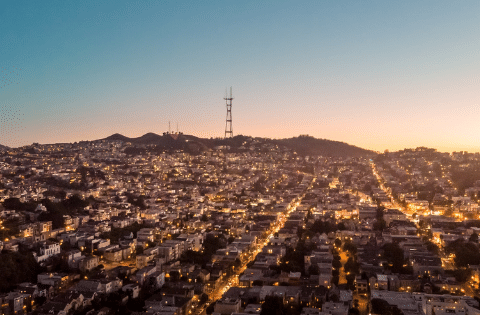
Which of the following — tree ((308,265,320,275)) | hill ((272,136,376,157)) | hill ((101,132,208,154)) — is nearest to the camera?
tree ((308,265,320,275))

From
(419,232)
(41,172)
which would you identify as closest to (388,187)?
(419,232)

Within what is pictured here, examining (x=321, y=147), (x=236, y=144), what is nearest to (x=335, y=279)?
(x=236, y=144)

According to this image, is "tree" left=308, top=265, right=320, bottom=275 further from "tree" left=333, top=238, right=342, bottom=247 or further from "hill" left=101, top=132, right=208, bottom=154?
"hill" left=101, top=132, right=208, bottom=154

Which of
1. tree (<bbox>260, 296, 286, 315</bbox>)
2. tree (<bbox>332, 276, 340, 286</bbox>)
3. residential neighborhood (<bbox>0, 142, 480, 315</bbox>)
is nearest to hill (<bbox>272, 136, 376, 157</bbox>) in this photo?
residential neighborhood (<bbox>0, 142, 480, 315</bbox>)

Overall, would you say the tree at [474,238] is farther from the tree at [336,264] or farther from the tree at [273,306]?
the tree at [273,306]

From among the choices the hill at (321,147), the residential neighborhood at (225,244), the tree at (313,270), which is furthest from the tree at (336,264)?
the hill at (321,147)

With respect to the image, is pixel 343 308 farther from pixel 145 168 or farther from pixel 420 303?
pixel 145 168

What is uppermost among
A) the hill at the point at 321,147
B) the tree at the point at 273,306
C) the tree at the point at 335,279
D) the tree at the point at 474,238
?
the hill at the point at 321,147

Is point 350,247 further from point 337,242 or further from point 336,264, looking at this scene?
point 336,264
